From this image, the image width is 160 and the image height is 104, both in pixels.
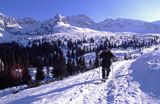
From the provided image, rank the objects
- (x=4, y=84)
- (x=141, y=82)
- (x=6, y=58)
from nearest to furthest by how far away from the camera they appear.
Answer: (x=141, y=82), (x=4, y=84), (x=6, y=58)

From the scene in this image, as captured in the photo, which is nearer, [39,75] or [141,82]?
[141,82]

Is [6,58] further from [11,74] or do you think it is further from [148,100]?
[148,100]

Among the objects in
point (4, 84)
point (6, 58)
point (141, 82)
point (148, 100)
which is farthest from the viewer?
point (6, 58)

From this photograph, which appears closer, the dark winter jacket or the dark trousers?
the dark trousers

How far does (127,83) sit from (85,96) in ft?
18.9

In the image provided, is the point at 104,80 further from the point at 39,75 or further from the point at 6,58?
the point at 6,58

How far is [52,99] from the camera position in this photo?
16.4 meters

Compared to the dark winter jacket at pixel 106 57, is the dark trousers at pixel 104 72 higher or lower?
lower

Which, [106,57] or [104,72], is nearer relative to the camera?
[104,72]

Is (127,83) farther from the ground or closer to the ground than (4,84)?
farther from the ground

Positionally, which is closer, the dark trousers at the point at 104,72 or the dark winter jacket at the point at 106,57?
the dark trousers at the point at 104,72

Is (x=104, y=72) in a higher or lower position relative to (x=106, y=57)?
lower

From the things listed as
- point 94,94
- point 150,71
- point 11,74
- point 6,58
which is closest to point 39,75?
point 11,74

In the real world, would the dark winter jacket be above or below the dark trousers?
above
